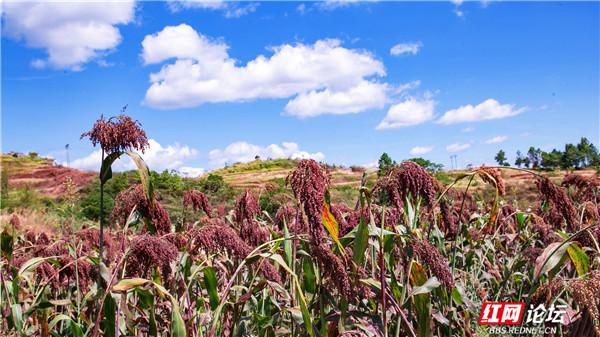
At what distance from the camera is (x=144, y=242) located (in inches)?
75.1

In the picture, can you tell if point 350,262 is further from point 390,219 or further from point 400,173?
point 390,219

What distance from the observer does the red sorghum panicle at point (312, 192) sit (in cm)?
167

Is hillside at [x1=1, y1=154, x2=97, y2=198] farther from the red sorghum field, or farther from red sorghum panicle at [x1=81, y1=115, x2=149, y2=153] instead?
red sorghum panicle at [x1=81, y1=115, x2=149, y2=153]

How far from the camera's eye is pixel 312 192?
1668 millimetres

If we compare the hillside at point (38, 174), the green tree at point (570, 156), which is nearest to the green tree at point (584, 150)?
the green tree at point (570, 156)

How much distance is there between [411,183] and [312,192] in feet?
1.60

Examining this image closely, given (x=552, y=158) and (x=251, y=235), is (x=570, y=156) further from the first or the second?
(x=251, y=235)

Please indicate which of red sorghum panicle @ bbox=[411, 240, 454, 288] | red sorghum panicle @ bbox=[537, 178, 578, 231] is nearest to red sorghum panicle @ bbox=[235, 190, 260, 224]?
red sorghum panicle @ bbox=[411, 240, 454, 288]

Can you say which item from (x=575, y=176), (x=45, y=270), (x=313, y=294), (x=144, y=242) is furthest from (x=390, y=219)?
(x=575, y=176)

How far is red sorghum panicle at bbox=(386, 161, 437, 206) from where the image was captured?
1.95 meters

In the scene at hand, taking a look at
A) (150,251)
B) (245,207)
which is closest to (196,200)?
(245,207)

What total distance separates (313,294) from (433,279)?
67 cm

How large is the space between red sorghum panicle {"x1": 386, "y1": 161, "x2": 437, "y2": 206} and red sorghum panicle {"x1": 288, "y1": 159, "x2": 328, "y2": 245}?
0.36m

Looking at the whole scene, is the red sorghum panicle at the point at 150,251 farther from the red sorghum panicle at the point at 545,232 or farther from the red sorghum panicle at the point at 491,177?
the red sorghum panicle at the point at 545,232
